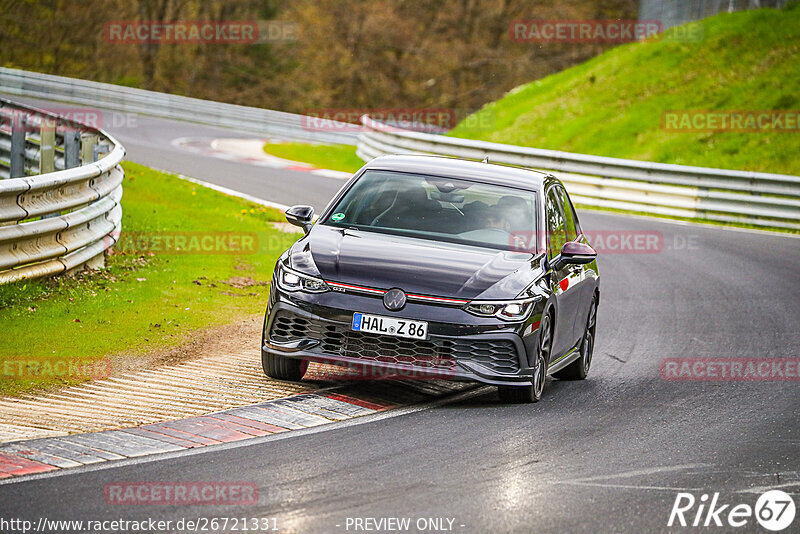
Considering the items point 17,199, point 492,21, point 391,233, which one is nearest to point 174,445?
point 391,233

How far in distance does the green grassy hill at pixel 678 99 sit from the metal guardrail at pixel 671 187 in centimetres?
382

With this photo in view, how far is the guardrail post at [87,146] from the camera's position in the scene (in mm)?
14094

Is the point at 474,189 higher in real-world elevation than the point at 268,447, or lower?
higher

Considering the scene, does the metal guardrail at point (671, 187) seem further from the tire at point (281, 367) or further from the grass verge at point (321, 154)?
the tire at point (281, 367)

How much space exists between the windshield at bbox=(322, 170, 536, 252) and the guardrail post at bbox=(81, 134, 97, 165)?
5764 millimetres

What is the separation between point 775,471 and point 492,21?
2154 inches

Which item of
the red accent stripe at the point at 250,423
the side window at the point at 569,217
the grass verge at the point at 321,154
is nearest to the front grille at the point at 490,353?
the red accent stripe at the point at 250,423

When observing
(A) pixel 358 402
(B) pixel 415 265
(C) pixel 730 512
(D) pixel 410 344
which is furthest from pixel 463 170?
(C) pixel 730 512

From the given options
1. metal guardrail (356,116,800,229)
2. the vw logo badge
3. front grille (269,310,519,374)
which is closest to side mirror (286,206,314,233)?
front grille (269,310,519,374)

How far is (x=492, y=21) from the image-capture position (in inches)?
2356

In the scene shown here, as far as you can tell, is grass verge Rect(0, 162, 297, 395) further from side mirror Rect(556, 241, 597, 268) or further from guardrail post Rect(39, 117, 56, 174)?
side mirror Rect(556, 241, 597, 268)

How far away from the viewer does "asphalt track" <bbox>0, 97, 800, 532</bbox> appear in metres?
5.65

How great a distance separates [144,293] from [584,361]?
171 inches

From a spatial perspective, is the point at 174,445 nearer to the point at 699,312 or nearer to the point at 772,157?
the point at 699,312
